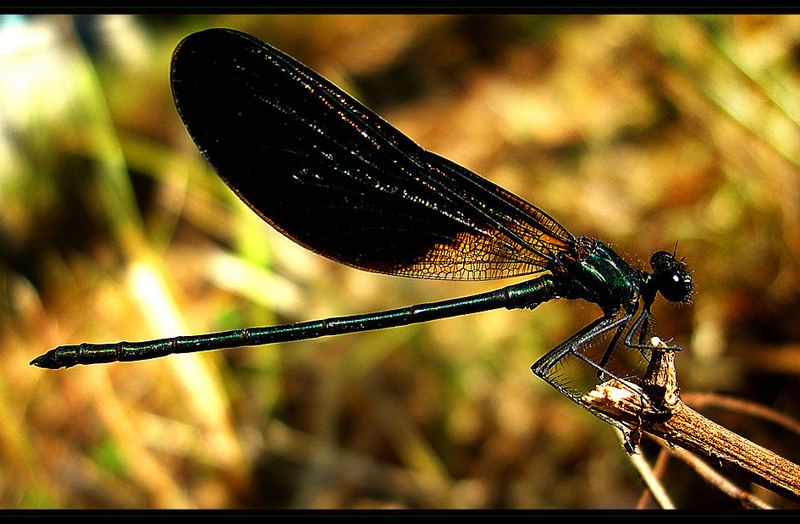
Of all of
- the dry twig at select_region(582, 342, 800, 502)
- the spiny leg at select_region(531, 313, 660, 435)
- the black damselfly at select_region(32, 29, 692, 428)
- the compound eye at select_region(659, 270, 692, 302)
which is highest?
the black damselfly at select_region(32, 29, 692, 428)

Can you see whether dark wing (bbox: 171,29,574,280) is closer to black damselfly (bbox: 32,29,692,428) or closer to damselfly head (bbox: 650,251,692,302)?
black damselfly (bbox: 32,29,692,428)

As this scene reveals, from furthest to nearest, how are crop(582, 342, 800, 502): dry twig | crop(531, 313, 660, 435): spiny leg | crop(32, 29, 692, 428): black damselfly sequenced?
crop(32, 29, 692, 428): black damselfly
crop(531, 313, 660, 435): spiny leg
crop(582, 342, 800, 502): dry twig

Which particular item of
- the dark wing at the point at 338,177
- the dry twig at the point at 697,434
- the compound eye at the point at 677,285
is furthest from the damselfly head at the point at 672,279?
the dry twig at the point at 697,434

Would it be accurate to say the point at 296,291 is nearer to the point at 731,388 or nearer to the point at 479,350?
the point at 479,350

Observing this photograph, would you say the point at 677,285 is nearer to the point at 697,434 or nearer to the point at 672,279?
the point at 672,279

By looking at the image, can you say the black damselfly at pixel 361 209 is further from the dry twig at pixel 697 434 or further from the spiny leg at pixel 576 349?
the dry twig at pixel 697 434

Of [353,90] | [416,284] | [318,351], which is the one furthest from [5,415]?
[353,90]

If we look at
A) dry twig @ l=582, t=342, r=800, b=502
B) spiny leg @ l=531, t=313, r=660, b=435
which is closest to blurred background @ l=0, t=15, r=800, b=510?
spiny leg @ l=531, t=313, r=660, b=435
